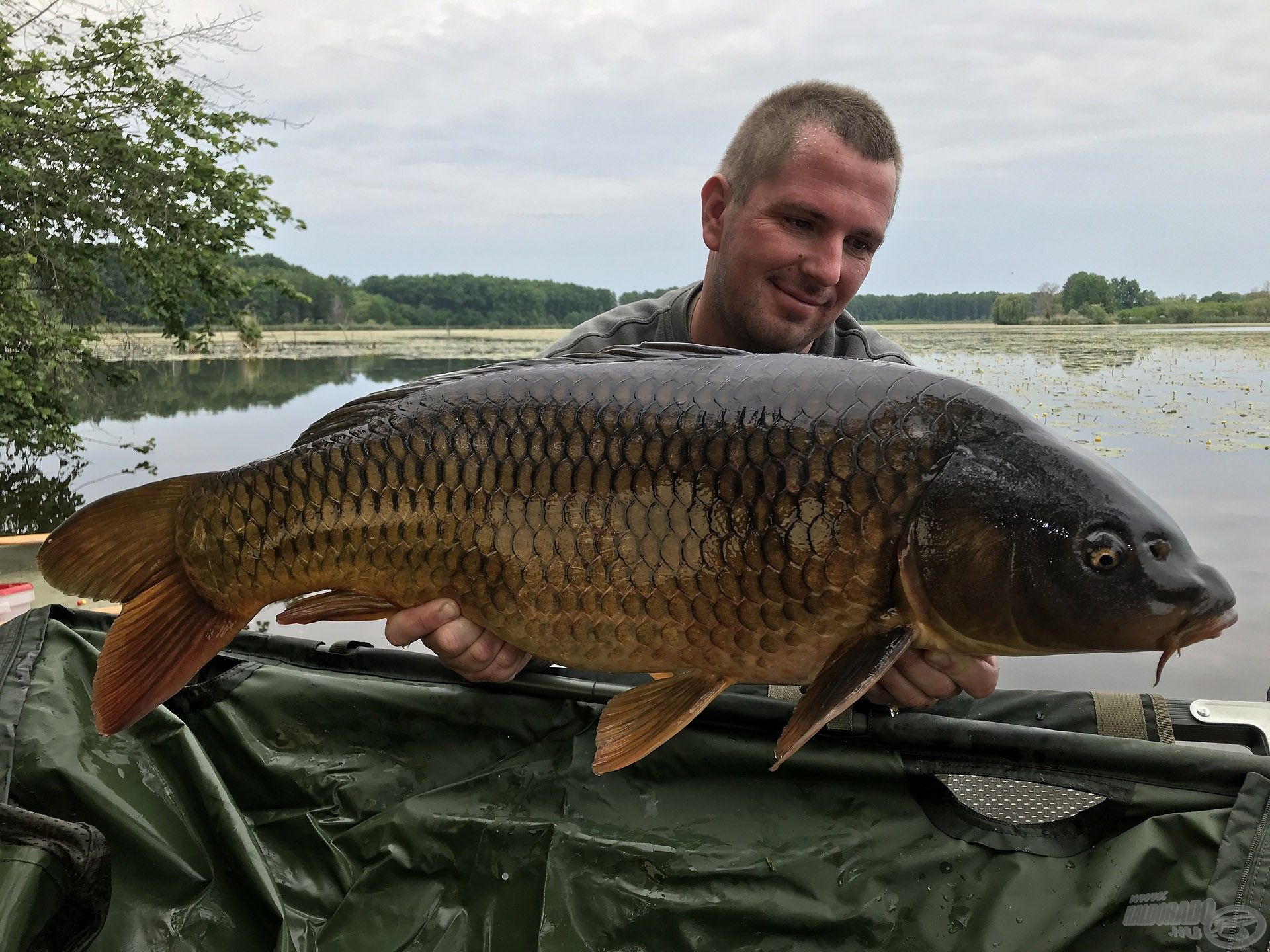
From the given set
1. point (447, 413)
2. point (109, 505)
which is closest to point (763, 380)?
point (447, 413)

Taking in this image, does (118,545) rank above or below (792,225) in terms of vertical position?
A: below

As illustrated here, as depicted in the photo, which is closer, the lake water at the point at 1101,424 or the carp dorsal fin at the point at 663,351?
the carp dorsal fin at the point at 663,351

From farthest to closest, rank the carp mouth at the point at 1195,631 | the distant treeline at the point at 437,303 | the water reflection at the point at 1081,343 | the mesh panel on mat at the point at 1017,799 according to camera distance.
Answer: the distant treeline at the point at 437,303
the water reflection at the point at 1081,343
the mesh panel on mat at the point at 1017,799
the carp mouth at the point at 1195,631

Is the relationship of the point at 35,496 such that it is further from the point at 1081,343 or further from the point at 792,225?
the point at 1081,343

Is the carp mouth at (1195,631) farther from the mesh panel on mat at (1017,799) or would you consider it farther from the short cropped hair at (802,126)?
the short cropped hair at (802,126)

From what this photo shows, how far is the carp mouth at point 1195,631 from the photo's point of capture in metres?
1.01

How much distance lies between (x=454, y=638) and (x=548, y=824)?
0.93 feet

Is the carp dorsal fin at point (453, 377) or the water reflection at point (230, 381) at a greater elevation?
the carp dorsal fin at point (453, 377)

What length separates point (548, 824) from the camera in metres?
1.29

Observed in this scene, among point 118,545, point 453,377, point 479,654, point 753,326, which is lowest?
point 479,654

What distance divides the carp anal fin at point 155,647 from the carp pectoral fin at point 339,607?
0.09 metres

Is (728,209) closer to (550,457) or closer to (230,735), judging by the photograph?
(550,457)

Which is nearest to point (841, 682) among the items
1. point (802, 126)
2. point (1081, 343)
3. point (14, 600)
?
point (802, 126)

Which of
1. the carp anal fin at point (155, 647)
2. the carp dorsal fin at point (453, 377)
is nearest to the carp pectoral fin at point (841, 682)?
the carp dorsal fin at point (453, 377)
